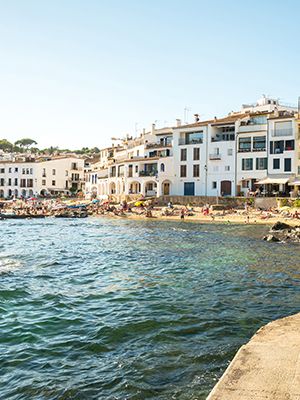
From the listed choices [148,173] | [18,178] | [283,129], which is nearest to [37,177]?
[18,178]

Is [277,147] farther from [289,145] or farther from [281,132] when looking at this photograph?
[281,132]

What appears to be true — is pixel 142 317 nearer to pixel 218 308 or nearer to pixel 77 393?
pixel 218 308

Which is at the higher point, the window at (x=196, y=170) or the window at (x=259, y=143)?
the window at (x=259, y=143)

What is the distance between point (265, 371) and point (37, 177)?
97.4 m

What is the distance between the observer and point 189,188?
66.1 metres

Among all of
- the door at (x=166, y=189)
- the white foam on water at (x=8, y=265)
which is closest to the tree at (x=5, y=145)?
the door at (x=166, y=189)

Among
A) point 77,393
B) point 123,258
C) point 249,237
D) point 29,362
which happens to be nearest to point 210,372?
point 77,393

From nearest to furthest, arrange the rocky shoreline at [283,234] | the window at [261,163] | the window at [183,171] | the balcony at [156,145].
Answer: the rocky shoreline at [283,234], the window at [261,163], the window at [183,171], the balcony at [156,145]

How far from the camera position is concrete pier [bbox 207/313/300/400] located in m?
6.25

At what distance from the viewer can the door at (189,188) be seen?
6569cm

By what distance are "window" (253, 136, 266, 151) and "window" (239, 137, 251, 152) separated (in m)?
0.90

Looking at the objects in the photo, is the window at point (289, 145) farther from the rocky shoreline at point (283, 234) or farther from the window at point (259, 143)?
the rocky shoreline at point (283, 234)

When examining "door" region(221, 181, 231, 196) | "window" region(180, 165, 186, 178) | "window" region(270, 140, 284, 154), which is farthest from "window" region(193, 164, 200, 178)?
"window" region(270, 140, 284, 154)

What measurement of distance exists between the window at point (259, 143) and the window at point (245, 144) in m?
0.90
